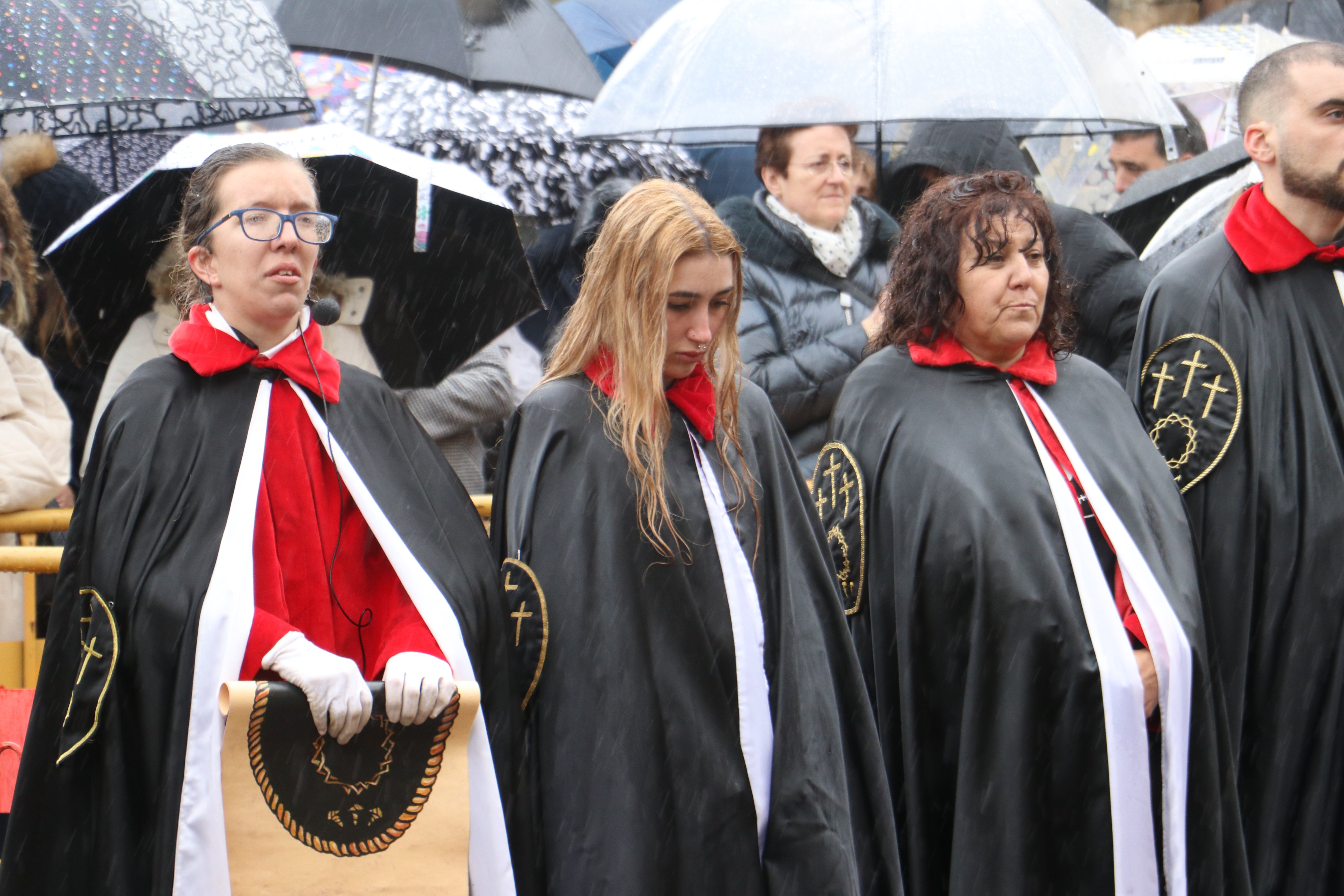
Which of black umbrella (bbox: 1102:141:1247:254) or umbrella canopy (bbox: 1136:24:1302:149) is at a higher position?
umbrella canopy (bbox: 1136:24:1302:149)

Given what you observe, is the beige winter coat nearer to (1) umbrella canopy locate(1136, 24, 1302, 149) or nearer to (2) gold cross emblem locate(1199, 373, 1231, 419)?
(2) gold cross emblem locate(1199, 373, 1231, 419)

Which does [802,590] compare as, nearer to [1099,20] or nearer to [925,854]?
[925,854]

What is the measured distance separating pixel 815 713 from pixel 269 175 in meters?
1.68

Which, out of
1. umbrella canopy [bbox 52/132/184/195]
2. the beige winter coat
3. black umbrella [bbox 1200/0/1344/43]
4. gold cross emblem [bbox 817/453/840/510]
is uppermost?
black umbrella [bbox 1200/0/1344/43]

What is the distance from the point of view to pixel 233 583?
2922 mm

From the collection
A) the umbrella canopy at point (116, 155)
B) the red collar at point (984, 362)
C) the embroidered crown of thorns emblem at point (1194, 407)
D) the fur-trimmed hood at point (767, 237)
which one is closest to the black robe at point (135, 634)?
the red collar at point (984, 362)

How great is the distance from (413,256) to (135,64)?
1.04 metres

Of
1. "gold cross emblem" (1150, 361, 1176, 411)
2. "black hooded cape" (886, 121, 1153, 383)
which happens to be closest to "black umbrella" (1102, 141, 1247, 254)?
"black hooded cape" (886, 121, 1153, 383)

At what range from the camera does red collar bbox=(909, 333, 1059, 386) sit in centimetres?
419

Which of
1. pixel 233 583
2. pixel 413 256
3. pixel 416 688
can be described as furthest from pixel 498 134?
pixel 416 688

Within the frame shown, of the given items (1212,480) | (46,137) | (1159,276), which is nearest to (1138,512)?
(1212,480)

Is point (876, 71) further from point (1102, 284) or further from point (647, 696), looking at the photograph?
point (647, 696)

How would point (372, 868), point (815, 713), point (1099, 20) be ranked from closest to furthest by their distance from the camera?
point (372, 868)
point (815, 713)
point (1099, 20)

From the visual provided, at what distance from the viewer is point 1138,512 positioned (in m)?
4.05
